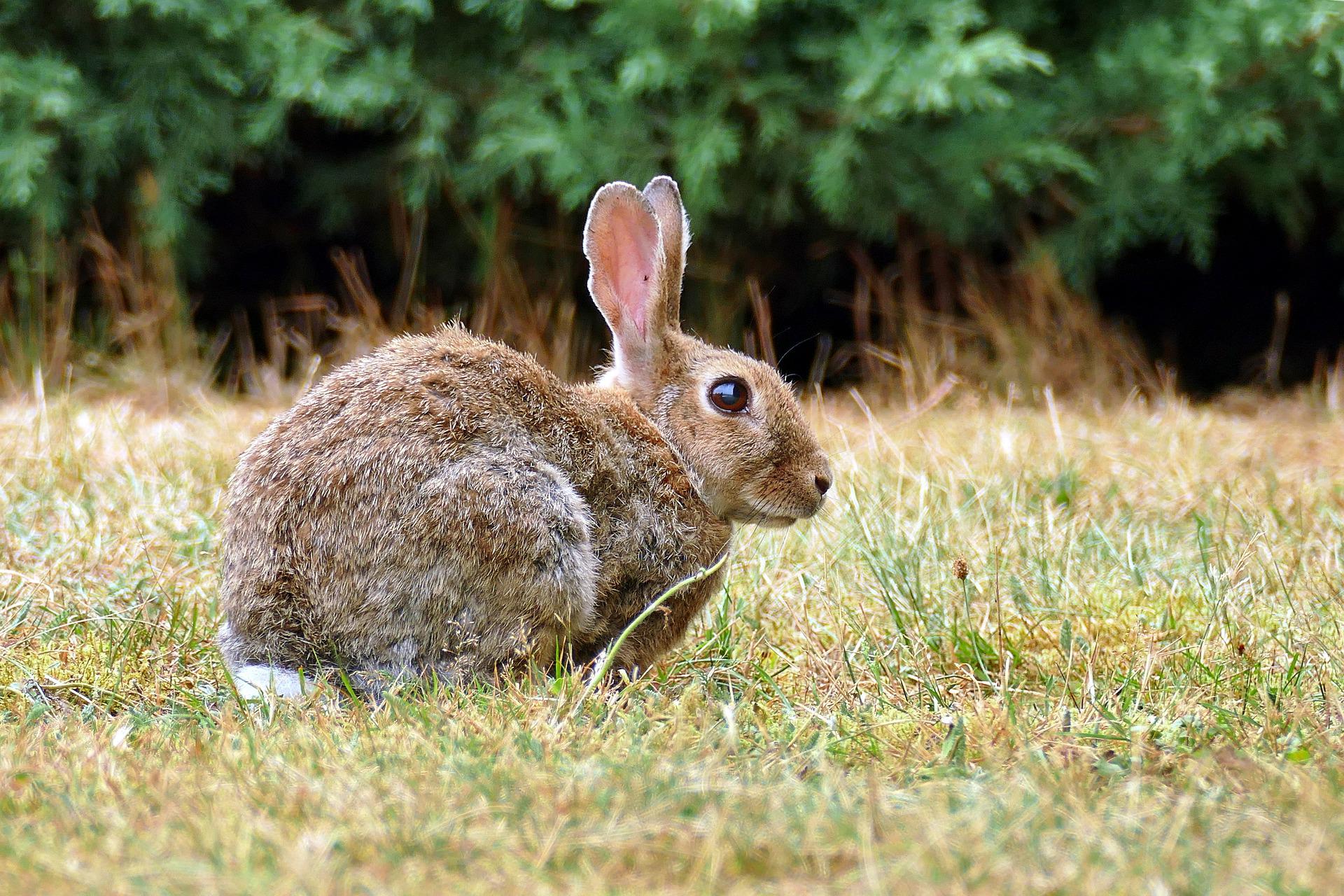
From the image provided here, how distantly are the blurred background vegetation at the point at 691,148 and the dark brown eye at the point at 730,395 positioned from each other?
2.30 meters

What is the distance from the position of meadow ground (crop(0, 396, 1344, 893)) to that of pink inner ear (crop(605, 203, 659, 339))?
32.6 inches

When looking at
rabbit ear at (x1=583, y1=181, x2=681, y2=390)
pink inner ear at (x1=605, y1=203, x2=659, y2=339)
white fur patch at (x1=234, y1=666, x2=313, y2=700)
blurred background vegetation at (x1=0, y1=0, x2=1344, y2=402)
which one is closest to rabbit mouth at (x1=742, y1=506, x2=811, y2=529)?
rabbit ear at (x1=583, y1=181, x2=681, y2=390)

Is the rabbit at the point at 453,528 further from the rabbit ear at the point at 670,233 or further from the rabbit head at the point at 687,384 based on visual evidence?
the rabbit ear at the point at 670,233

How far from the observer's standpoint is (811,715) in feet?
9.52

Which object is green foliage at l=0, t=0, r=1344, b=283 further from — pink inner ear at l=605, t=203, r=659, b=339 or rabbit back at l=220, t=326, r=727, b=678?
rabbit back at l=220, t=326, r=727, b=678

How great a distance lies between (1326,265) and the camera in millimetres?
9156

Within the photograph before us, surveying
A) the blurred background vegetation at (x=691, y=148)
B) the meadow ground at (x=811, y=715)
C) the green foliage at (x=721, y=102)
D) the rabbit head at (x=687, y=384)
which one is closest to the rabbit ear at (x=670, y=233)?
the rabbit head at (x=687, y=384)

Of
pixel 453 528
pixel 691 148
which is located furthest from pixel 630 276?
pixel 691 148

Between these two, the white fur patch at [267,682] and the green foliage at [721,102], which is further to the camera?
the green foliage at [721,102]

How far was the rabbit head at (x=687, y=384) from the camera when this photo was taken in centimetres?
377

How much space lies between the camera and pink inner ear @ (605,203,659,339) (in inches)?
152

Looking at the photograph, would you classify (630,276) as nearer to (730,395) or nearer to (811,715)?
(730,395)

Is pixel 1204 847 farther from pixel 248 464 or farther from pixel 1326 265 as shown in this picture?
pixel 1326 265

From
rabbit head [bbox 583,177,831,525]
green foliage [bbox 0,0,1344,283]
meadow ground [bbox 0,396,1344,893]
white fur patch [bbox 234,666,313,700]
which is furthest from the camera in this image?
green foliage [bbox 0,0,1344,283]
